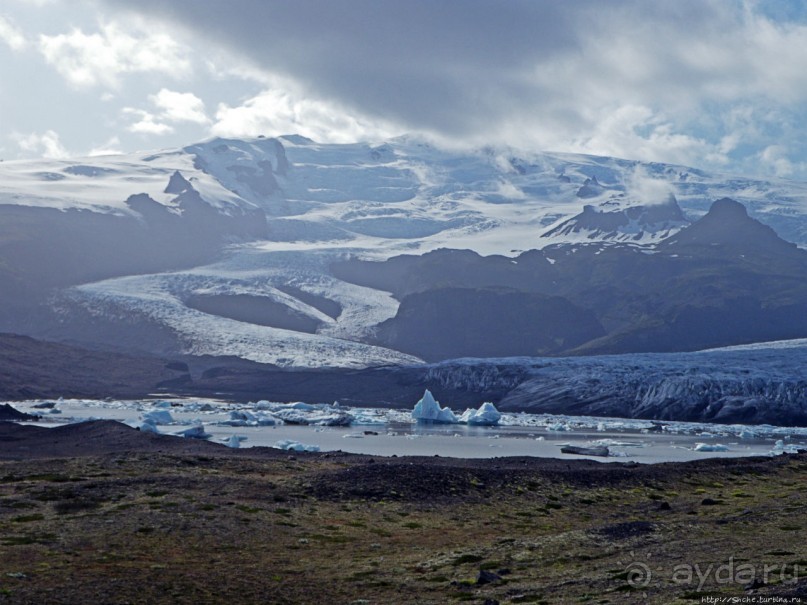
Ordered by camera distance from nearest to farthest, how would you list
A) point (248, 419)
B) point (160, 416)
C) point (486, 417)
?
point (160, 416)
point (248, 419)
point (486, 417)

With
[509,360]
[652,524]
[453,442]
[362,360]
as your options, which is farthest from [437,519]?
[362,360]

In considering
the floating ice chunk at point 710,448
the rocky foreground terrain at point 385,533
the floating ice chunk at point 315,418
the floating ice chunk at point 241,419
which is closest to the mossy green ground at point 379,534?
the rocky foreground terrain at point 385,533

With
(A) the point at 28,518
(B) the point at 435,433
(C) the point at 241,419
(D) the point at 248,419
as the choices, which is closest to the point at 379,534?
(A) the point at 28,518

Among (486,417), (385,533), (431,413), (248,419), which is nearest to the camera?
(385,533)

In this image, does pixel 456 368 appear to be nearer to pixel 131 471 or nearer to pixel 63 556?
pixel 131 471

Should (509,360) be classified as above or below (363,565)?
above

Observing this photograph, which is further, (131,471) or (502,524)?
(131,471)

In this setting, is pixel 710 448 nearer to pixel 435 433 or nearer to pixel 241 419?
pixel 435 433

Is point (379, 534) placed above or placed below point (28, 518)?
below
